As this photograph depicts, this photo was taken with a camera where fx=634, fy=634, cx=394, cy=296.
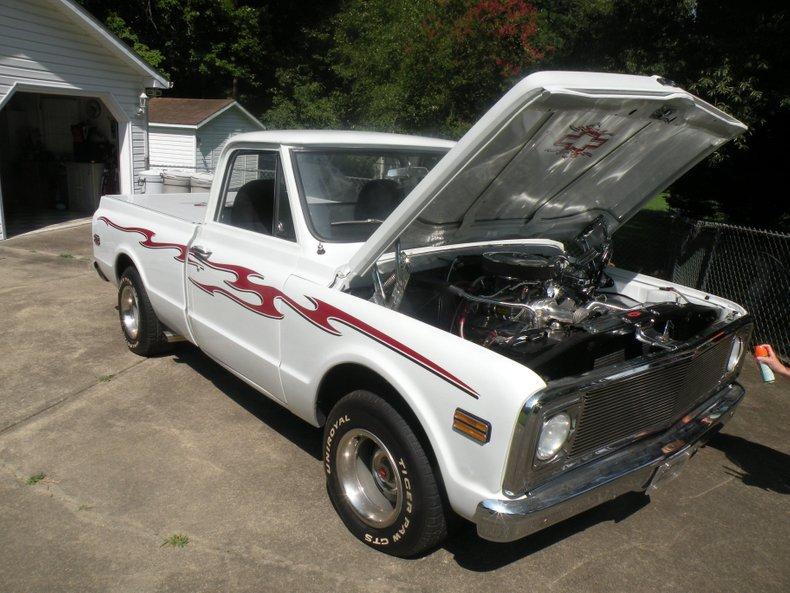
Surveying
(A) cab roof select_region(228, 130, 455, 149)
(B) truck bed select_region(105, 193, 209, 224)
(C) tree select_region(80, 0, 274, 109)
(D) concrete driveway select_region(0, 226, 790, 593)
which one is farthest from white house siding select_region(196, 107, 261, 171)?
(A) cab roof select_region(228, 130, 455, 149)

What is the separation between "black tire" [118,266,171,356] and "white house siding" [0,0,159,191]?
22.1 ft

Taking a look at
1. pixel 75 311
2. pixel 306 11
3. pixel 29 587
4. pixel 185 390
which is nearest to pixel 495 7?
pixel 75 311

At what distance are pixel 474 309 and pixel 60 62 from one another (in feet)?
35.3

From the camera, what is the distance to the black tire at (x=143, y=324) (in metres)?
5.18

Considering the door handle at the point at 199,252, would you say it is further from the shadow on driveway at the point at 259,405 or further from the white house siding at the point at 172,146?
the white house siding at the point at 172,146

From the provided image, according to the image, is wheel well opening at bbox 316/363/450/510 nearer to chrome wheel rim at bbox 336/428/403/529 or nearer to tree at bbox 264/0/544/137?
chrome wheel rim at bbox 336/428/403/529

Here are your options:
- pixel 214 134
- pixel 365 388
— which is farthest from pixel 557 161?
pixel 214 134

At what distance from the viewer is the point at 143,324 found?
17.2 feet

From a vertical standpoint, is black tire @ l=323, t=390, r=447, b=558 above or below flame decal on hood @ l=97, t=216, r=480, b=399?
below

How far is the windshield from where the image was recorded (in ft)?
12.1

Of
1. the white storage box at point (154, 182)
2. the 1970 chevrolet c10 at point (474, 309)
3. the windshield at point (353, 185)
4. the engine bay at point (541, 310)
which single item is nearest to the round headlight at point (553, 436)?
the 1970 chevrolet c10 at point (474, 309)

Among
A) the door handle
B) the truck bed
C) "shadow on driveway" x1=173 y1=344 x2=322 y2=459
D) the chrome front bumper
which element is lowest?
"shadow on driveway" x1=173 y1=344 x2=322 y2=459

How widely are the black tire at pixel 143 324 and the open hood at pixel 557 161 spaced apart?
8.74 feet

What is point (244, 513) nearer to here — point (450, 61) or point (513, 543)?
point (513, 543)
